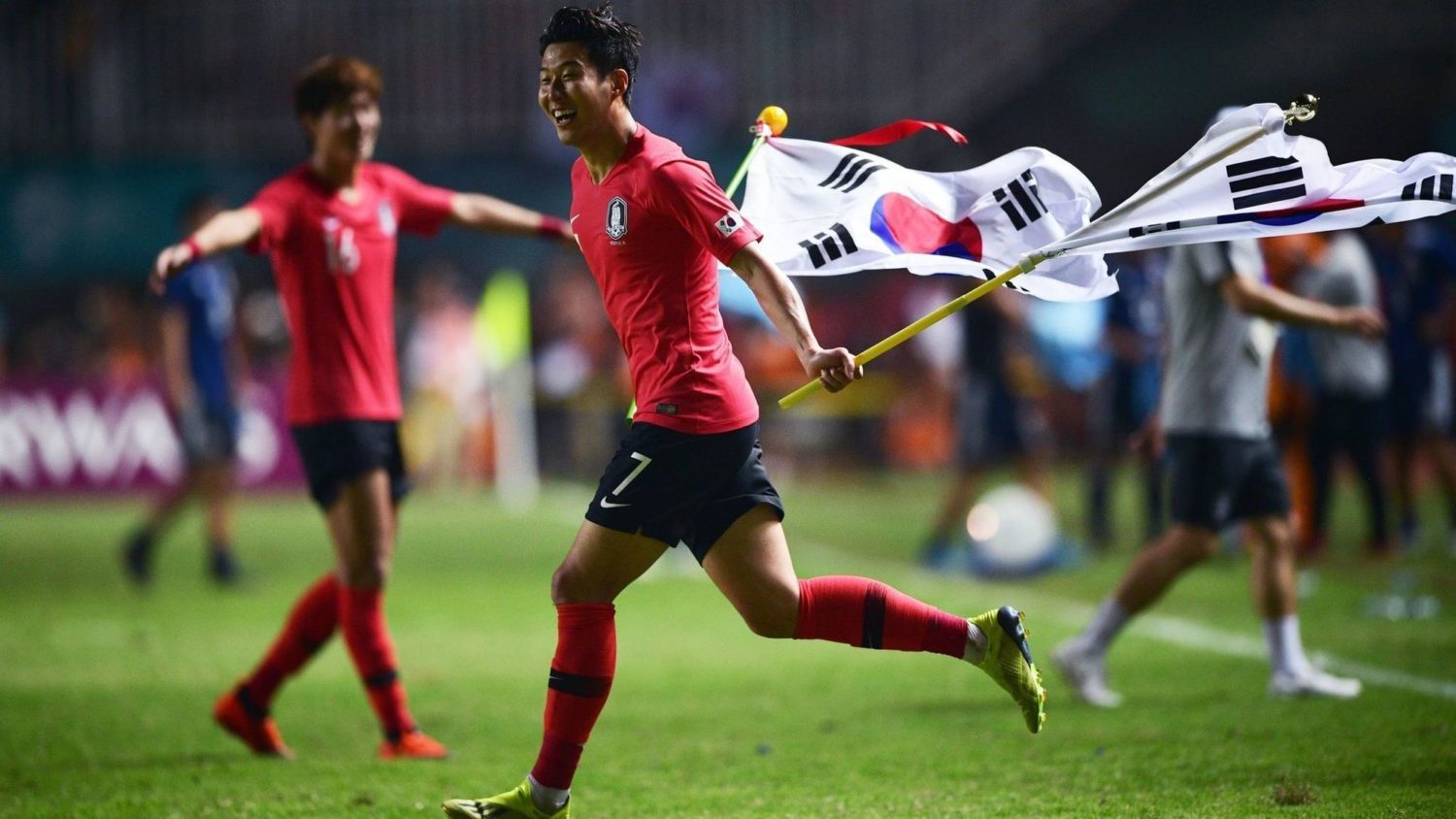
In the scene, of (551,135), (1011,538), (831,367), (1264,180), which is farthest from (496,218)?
(551,135)

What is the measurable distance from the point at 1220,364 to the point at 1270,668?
1477 millimetres

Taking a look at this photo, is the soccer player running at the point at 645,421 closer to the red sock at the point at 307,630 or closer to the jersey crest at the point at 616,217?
the jersey crest at the point at 616,217

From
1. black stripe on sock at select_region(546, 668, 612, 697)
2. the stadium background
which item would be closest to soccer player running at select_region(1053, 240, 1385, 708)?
black stripe on sock at select_region(546, 668, 612, 697)

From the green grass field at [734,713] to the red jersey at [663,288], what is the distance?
132 centimetres

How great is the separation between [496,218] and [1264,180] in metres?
3.00

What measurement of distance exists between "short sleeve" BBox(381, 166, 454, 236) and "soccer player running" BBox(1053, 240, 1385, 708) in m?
3.06

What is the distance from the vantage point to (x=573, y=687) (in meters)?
4.96

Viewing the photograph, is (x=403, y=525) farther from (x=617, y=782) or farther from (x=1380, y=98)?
(x=1380, y=98)

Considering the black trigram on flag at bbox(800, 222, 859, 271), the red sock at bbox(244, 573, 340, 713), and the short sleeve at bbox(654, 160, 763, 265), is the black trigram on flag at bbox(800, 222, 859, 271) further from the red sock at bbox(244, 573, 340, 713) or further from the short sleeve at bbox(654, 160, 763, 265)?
the red sock at bbox(244, 573, 340, 713)

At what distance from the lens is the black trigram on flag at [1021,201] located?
5.82m

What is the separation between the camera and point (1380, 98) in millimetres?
22359

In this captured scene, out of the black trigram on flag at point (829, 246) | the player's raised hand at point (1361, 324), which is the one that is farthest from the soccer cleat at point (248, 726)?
the player's raised hand at point (1361, 324)

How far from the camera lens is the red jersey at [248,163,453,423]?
258 inches

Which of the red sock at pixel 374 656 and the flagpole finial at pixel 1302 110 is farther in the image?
the red sock at pixel 374 656
